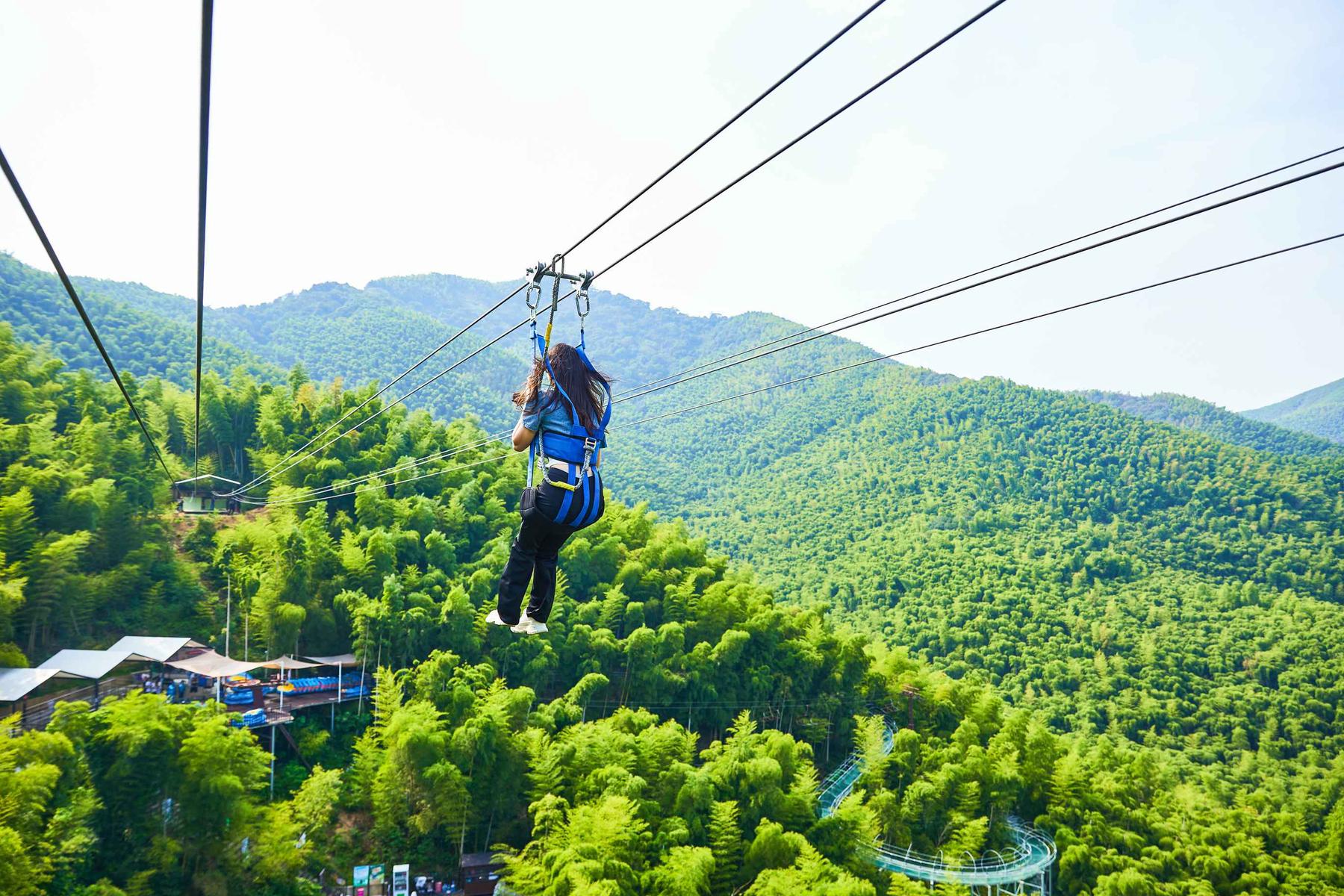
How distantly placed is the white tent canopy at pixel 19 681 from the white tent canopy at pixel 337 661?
4.61 m

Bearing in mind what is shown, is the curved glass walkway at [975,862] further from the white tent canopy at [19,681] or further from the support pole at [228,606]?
the white tent canopy at [19,681]

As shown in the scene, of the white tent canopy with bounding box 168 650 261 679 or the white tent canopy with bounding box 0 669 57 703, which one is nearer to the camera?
the white tent canopy with bounding box 0 669 57 703

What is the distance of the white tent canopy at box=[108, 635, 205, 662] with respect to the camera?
1533 cm

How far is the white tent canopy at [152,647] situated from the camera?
603 inches

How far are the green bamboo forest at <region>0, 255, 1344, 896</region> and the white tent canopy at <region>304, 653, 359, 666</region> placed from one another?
47cm

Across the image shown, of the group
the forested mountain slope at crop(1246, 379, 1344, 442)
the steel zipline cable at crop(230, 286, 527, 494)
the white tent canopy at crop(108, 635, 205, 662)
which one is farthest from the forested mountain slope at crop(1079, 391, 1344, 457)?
the white tent canopy at crop(108, 635, 205, 662)

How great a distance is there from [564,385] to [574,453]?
1.00 ft

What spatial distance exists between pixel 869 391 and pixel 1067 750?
2568 inches

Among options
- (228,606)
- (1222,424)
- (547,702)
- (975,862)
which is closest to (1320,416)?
(1222,424)

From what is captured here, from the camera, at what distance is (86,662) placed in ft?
48.8

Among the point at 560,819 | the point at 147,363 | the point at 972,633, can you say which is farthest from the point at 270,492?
the point at 972,633

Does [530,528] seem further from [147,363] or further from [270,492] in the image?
[147,363]

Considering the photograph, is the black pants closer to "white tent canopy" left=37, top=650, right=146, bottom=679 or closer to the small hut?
the small hut

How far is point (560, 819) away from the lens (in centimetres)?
1371
